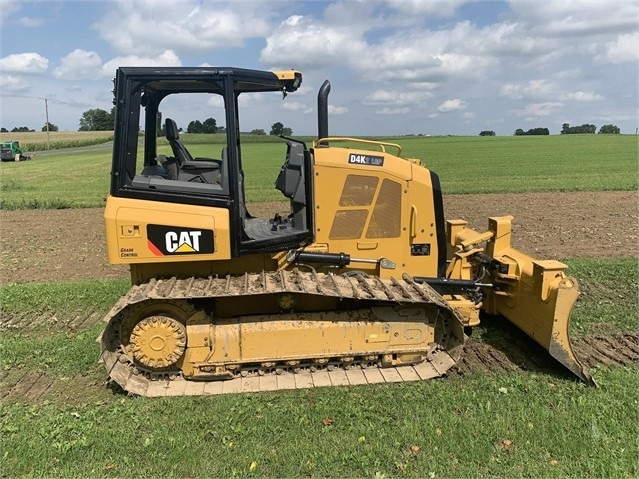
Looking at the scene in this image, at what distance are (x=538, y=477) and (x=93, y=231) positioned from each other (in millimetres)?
12744

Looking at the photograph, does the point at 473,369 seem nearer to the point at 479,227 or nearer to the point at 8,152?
the point at 479,227

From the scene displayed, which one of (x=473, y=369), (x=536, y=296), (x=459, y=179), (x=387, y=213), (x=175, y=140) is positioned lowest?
(x=473, y=369)

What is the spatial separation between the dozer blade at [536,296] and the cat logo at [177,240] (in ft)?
11.4

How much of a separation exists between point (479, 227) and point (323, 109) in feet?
30.3

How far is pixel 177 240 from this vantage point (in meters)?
5.11

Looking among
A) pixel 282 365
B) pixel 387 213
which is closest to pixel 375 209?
pixel 387 213

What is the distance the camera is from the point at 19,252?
453 inches

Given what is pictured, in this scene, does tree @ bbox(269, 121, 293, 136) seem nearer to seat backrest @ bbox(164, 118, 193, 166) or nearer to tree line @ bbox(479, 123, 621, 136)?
seat backrest @ bbox(164, 118, 193, 166)

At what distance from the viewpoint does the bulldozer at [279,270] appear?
510 cm

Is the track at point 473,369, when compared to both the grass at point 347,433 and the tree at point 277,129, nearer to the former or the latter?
the grass at point 347,433

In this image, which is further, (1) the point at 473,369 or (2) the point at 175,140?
(2) the point at 175,140

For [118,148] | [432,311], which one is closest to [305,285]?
[432,311]

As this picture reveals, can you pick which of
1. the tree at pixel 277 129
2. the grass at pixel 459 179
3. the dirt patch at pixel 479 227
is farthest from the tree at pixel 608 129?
the tree at pixel 277 129

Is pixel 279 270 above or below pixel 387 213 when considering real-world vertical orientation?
below
